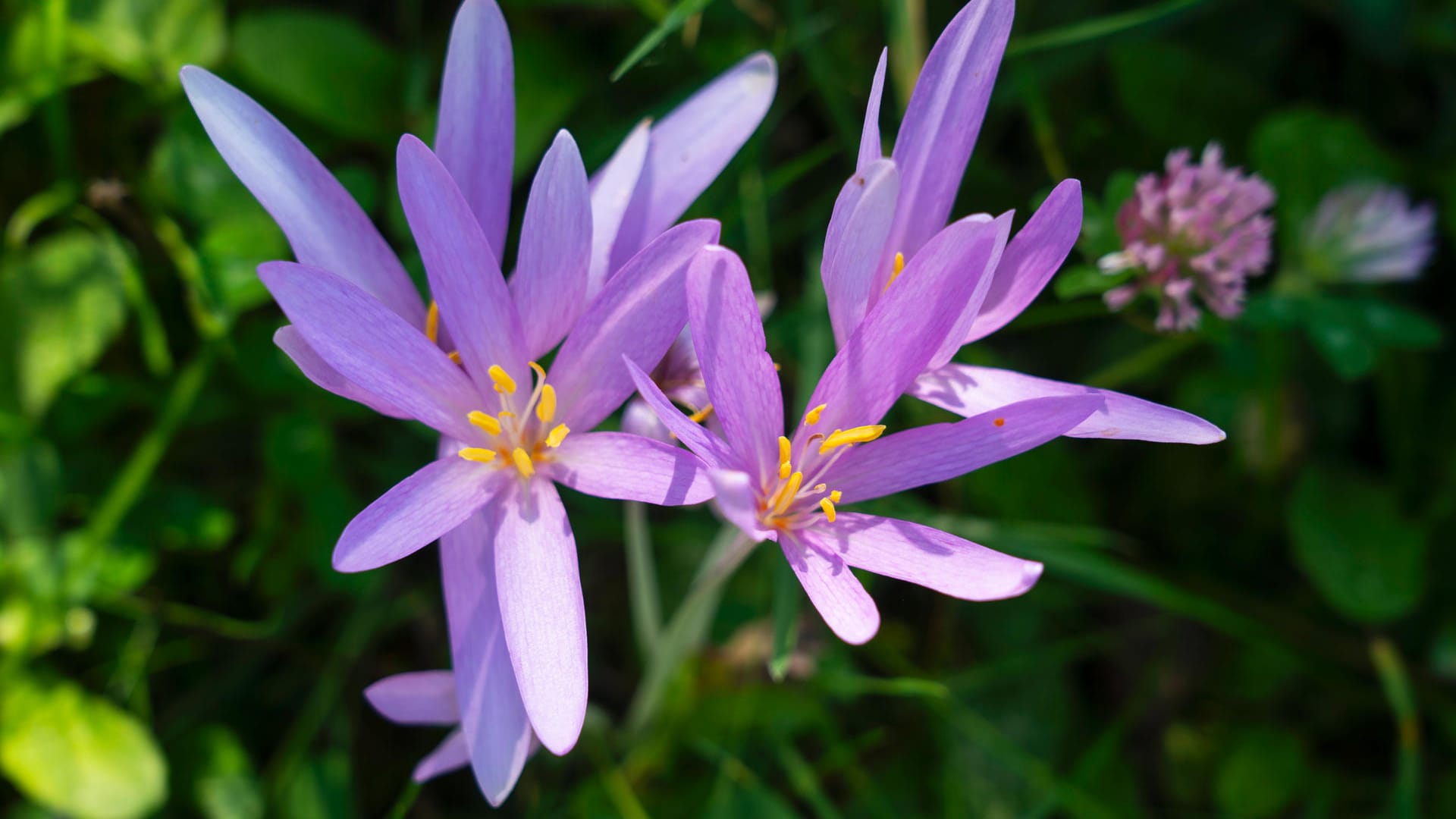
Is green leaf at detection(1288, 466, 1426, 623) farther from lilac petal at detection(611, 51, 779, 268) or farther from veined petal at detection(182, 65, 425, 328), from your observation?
veined petal at detection(182, 65, 425, 328)

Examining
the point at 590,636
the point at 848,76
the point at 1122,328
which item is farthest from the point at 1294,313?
the point at 590,636

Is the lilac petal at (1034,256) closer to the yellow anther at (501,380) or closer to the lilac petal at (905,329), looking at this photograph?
the lilac petal at (905,329)

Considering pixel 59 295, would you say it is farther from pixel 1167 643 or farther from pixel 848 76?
pixel 1167 643

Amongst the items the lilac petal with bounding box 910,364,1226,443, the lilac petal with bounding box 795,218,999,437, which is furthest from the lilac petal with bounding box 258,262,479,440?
the lilac petal with bounding box 910,364,1226,443

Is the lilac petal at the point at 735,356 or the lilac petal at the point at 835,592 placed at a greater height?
the lilac petal at the point at 735,356

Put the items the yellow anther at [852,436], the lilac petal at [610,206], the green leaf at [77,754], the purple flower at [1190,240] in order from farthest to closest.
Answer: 1. the green leaf at [77,754]
2. the purple flower at [1190,240]
3. the lilac petal at [610,206]
4. the yellow anther at [852,436]

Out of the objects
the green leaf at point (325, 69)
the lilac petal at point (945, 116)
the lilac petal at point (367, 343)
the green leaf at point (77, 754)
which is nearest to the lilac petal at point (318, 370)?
the lilac petal at point (367, 343)

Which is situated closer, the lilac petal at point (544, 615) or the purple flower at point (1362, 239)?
the lilac petal at point (544, 615)
